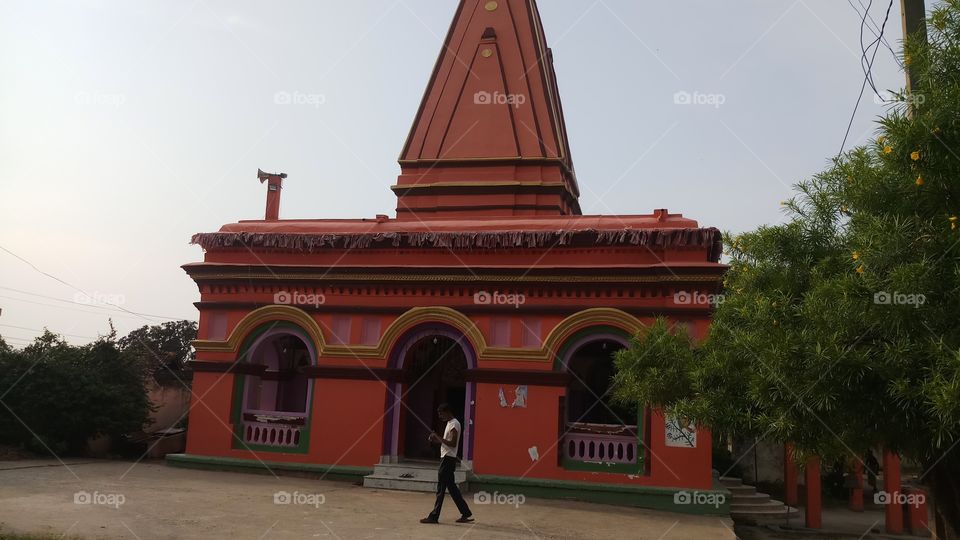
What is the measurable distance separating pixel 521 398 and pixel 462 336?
5.36 feet

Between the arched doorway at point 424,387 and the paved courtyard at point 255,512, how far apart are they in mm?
1601

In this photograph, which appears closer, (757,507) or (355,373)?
(355,373)

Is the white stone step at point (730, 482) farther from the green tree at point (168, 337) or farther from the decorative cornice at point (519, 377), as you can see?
the green tree at point (168, 337)

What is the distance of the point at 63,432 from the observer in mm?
14789

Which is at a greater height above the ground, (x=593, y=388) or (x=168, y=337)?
(x=168, y=337)

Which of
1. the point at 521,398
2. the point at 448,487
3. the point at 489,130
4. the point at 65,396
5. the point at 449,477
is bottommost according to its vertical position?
the point at 448,487

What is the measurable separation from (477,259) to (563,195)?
393 centimetres

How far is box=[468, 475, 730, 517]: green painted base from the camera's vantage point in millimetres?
12141

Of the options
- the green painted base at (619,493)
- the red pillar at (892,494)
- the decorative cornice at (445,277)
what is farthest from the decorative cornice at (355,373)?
the red pillar at (892,494)

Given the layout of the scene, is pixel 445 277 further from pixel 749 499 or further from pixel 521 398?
pixel 749 499

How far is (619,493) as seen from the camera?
12672 mm

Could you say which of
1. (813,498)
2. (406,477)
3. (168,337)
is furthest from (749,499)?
(168,337)

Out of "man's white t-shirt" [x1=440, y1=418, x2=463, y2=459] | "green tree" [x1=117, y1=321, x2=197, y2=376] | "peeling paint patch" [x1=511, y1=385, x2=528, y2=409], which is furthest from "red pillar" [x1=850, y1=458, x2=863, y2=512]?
"green tree" [x1=117, y1=321, x2=197, y2=376]

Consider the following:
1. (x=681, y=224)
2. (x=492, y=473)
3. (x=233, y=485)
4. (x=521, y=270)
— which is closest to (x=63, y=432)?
(x=233, y=485)
